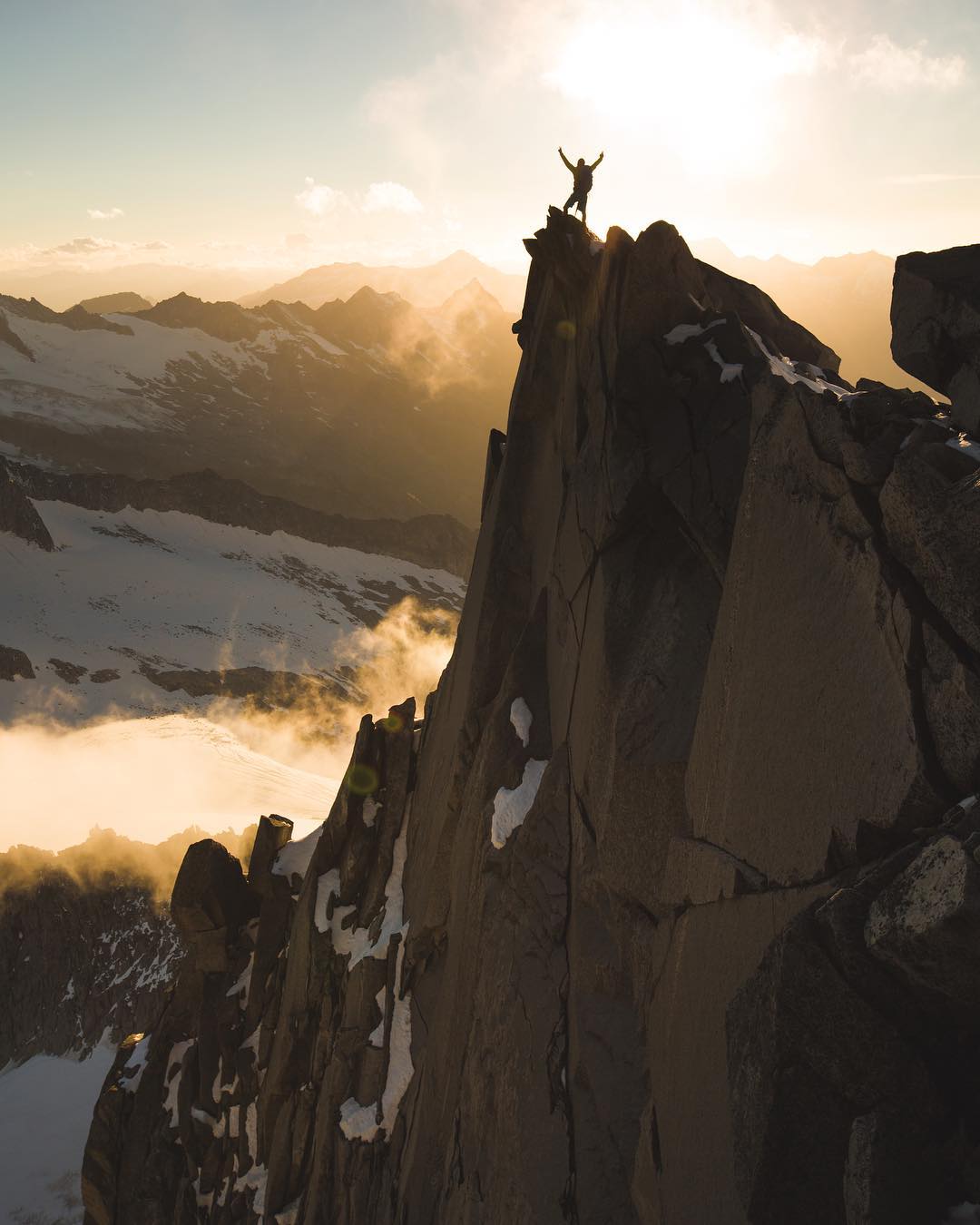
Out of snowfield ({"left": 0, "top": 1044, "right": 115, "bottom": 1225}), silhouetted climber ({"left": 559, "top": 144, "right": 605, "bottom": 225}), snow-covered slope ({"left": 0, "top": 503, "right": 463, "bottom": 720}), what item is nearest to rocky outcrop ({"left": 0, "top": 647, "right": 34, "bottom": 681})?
snow-covered slope ({"left": 0, "top": 503, "right": 463, "bottom": 720})

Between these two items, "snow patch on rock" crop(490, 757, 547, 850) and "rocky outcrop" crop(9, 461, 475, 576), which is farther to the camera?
"rocky outcrop" crop(9, 461, 475, 576)

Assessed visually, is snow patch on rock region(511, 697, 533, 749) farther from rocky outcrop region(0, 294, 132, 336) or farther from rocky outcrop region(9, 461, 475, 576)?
rocky outcrop region(0, 294, 132, 336)

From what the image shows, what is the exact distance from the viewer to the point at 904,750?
5266mm

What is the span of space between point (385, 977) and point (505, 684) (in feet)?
21.3

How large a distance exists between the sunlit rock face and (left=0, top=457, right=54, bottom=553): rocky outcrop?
246 ft

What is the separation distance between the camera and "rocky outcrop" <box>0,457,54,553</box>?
83.6 m

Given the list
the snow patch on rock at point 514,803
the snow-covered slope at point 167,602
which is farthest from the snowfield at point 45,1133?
the snow-covered slope at point 167,602

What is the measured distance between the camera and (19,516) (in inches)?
3312

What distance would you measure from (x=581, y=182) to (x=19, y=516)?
82.5m

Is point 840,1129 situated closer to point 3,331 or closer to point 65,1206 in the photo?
point 65,1206

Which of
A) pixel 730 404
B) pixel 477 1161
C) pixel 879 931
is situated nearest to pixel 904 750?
pixel 879 931

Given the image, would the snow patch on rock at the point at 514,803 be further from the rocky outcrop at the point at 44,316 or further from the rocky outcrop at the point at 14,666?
the rocky outcrop at the point at 44,316

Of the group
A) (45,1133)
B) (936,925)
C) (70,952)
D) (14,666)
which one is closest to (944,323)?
(936,925)

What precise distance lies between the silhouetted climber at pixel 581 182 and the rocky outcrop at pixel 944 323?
31.6ft
